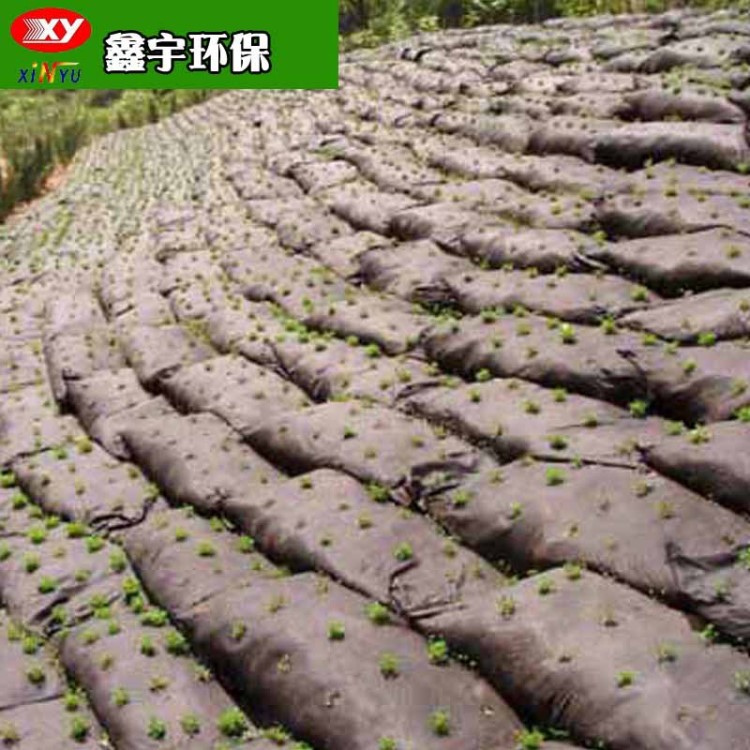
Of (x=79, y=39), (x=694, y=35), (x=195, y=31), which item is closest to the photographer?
(x=694, y=35)

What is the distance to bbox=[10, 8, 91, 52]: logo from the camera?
189 feet

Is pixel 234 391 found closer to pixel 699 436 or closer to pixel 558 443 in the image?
pixel 558 443

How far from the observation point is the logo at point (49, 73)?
58219mm

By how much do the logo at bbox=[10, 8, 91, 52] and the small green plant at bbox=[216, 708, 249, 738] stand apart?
52.2m

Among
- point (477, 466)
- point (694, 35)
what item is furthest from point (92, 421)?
point (694, 35)

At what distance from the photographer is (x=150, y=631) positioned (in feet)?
49.1

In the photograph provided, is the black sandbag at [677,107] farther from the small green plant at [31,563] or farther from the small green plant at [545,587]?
the small green plant at [31,563]

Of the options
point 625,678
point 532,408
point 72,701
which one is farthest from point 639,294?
point 72,701

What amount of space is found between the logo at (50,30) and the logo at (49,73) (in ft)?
3.19

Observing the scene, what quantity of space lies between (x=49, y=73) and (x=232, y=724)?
57182 millimetres

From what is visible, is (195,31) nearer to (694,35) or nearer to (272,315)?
(694,35)

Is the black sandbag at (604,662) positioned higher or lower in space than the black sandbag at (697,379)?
lower

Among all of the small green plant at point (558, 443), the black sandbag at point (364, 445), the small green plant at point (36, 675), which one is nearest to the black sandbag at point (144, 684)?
the small green plant at point (36, 675)

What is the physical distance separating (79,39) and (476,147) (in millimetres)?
35754
